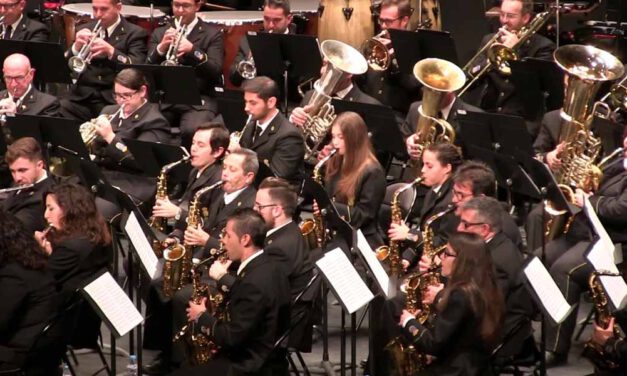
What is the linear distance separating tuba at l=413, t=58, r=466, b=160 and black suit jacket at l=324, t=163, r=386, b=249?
59 centimetres

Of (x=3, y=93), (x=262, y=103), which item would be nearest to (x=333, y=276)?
(x=262, y=103)

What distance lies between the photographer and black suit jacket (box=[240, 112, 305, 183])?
8656 millimetres

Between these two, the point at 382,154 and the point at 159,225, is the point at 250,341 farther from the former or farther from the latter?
the point at 382,154

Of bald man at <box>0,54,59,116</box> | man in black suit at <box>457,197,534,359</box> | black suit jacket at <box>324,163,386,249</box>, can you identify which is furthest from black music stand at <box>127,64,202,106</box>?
man in black suit at <box>457,197,534,359</box>

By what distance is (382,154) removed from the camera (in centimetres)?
895

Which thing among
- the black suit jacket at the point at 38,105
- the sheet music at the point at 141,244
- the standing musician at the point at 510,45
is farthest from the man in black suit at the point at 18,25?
the sheet music at the point at 141,244

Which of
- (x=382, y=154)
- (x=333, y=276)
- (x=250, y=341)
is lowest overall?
(x=382, y=154)

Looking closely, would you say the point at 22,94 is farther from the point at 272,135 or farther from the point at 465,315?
the point at 465,315

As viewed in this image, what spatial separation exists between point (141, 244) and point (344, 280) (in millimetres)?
1184

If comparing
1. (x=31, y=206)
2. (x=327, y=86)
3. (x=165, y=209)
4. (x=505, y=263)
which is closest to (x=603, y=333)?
(x=505, y=263)

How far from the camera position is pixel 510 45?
928 centimetres

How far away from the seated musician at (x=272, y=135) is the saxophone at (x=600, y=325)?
9.22 ft

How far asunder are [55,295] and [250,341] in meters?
1.03

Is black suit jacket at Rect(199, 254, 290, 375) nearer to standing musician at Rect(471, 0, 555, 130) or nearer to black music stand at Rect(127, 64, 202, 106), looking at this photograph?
black music stand at Rect(127, 64, 202, 106)
